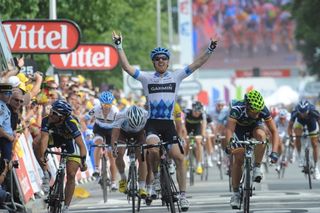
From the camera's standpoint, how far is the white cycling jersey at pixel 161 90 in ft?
53.4

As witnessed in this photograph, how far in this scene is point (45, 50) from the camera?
24.3 m

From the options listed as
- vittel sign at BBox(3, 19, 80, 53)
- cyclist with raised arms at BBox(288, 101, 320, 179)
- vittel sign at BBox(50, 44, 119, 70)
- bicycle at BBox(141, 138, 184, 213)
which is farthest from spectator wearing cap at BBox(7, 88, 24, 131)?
vittel sign at BBox(50, 44, 119, 70)

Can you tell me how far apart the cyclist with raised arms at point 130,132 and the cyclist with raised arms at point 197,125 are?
716cm

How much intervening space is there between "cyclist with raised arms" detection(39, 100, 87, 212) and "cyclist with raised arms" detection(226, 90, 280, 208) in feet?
6.39

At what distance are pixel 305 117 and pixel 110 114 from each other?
177 inches

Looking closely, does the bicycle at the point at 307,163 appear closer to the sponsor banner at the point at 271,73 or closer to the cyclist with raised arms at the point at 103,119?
the cyclist with raised arms at the point at 103,119

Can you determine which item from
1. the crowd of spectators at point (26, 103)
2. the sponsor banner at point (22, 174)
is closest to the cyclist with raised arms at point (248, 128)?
the crowd of spectators at point (26, 103)

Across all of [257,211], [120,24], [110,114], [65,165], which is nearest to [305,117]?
[110,114]

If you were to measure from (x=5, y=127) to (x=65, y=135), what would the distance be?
0.81 meters

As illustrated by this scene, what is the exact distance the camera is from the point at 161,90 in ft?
53.7

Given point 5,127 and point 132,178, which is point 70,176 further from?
point 132,178

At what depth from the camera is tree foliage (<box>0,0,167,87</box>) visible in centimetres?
3170

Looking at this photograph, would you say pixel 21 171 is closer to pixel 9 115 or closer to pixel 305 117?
pixel 9 115

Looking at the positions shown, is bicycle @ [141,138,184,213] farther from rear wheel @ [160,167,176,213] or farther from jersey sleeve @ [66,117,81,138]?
jersey sleeve @ [66,117,81,138]
